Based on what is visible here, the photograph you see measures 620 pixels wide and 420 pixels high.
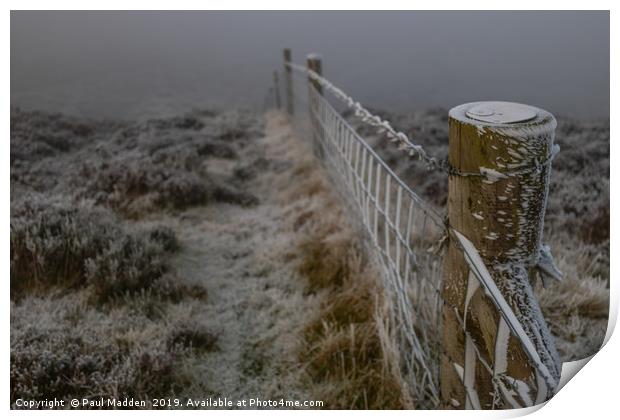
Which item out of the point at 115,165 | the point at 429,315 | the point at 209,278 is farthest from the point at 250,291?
the point at 115,165

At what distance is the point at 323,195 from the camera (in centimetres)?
425

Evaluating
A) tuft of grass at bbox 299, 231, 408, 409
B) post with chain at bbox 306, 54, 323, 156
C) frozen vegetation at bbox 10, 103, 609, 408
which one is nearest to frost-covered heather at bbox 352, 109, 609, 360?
frozen vegetation at bbox 10, 103, 609, 408

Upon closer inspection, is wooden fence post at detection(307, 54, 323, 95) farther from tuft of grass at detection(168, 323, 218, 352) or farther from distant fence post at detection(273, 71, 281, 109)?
distant fence post at detection(273, 71, 281, 109)

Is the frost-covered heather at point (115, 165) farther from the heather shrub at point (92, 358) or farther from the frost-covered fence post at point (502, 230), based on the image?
the frost-covered fence post at point (502, 230)

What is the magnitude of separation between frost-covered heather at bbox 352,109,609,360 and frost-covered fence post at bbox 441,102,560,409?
121 centimetres

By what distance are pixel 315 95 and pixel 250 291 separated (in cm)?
290

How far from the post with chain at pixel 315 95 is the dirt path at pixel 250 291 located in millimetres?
687

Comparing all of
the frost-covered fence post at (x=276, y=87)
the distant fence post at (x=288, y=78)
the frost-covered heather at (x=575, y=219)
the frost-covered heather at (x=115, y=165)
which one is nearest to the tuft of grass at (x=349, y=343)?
the frost-covered heather at (x=575, y=219)

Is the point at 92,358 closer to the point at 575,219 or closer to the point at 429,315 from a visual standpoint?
the point at 429,315

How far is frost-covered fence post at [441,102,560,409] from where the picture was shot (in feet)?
3.74

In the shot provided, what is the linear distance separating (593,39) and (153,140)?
480cm

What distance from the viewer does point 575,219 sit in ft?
11.7
